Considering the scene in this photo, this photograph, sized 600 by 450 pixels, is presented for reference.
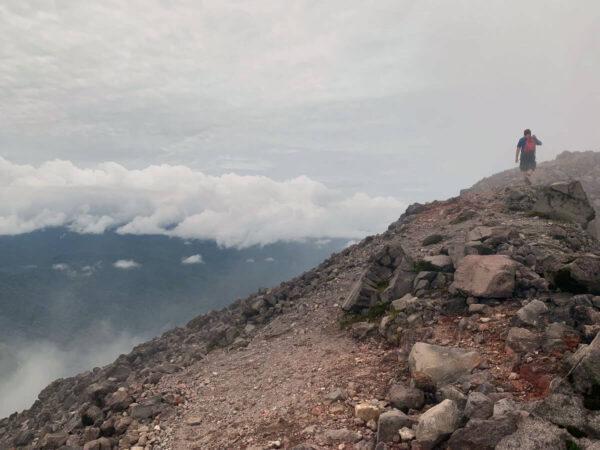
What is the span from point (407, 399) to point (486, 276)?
648cm

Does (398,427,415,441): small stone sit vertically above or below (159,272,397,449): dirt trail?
above

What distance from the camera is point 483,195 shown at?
32469mm

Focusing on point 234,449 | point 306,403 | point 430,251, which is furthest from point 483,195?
point 234,449

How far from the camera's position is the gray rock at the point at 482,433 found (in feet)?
29.1

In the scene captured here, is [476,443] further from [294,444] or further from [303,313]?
[303,313]

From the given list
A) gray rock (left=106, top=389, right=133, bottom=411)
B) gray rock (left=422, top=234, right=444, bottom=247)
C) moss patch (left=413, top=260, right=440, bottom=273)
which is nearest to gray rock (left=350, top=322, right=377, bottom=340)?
moss patch (left=413, top=260, right=440, bottom=273)

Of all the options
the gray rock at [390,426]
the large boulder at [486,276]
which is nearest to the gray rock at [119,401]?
the gray rock at [390,426]

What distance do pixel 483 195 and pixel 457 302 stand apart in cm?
1872

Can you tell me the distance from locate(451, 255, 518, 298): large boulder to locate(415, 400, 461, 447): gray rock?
6.68 metres

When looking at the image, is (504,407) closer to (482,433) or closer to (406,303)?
(482,433)

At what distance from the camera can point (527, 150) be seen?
1214 inches

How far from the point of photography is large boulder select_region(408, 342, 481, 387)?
40.2ft

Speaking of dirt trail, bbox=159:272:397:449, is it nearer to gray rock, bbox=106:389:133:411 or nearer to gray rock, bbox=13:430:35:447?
gray rock, bbox=106:389:133:411

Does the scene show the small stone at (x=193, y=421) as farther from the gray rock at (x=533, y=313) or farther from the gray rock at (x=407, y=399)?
the gray rock at (x=533, y=313)
